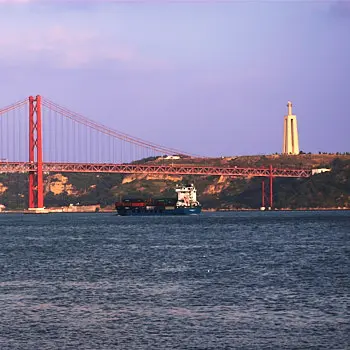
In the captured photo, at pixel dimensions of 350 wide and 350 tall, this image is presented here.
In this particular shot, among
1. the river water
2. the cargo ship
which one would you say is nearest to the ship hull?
the cargo ship

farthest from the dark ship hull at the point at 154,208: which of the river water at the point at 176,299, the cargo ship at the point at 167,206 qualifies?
the river water at the point at 176,299

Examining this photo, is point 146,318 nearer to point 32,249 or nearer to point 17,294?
point 17,294

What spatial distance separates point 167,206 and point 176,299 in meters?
145

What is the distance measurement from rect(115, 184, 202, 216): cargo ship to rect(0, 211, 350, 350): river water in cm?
11332

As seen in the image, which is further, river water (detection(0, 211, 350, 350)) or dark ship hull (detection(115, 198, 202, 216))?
dark ship hull (detection(115, 198, 202, 216))

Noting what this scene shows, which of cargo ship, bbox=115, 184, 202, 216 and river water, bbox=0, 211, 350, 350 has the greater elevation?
cargo ship, bbox=115, 184, 202, 216

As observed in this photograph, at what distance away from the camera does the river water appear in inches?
1255

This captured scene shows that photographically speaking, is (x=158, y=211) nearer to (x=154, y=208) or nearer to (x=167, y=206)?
(x=154, y=208)

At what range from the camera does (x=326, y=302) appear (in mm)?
39125

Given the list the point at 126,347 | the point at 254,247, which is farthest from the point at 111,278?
the point at 254,247

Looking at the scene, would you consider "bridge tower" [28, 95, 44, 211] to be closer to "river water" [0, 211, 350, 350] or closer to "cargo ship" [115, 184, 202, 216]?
"cargo ship" [115, 184, 202, 216]

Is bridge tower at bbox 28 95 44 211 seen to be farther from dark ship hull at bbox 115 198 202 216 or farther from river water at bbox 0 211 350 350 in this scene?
river water at bbox 0 211 350 350

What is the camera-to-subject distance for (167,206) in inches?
7318

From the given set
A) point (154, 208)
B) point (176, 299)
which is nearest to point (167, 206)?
point (154, 208)
